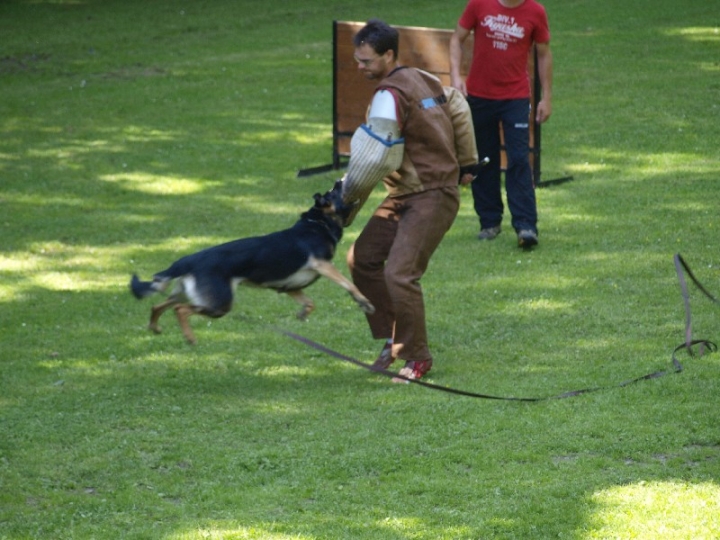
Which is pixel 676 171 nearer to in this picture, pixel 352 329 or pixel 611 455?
pixel 352 329

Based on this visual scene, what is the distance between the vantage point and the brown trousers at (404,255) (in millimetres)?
6695

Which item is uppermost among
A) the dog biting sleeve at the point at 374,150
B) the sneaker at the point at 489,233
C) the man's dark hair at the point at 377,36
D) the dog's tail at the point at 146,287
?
the man's dark hair at the point at 377,36

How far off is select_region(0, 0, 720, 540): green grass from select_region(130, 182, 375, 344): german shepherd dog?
772mm

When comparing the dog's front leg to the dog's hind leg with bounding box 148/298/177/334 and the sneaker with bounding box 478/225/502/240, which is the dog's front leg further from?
the sneaker with bounding box 478/225/502/240

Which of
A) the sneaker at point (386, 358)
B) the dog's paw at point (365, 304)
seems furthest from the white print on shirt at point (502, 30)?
the dog's paw at point (365, 304)

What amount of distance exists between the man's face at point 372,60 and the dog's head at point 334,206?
68cm

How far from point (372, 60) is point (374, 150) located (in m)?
0.54

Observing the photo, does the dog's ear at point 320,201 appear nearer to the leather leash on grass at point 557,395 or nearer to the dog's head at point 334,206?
the dog's head at point 334,206

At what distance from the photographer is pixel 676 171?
1176cm

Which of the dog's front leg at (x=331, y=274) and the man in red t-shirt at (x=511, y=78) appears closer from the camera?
the dog's front leg at (x=331, y=274)

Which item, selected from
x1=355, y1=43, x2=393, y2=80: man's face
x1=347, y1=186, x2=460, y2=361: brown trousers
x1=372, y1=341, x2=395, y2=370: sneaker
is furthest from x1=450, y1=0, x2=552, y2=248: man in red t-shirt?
x1=355, y1=43, x2=393, y2=80: man's face

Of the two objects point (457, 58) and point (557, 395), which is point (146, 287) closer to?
point (557, 395)

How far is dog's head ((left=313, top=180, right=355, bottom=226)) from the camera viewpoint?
632 cm

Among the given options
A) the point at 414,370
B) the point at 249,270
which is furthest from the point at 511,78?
the point at 249,270
